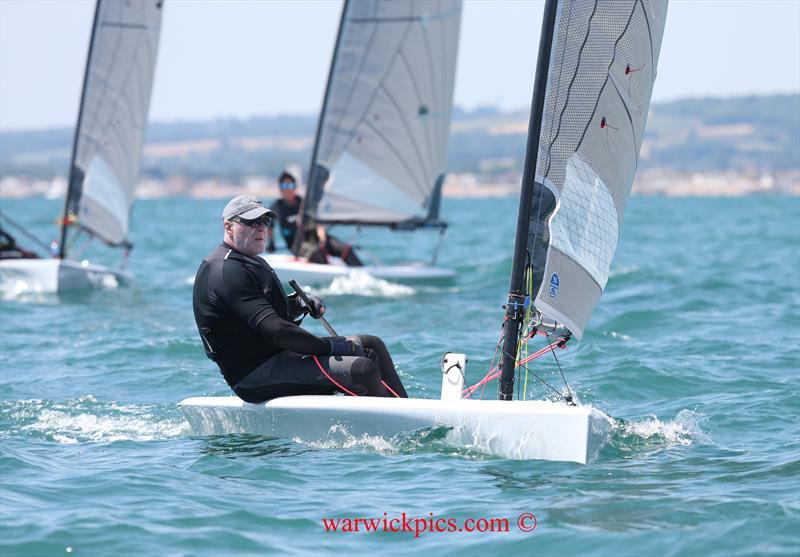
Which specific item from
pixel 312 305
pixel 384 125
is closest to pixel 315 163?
pixel 384 125

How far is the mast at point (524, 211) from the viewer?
5785 millimetres

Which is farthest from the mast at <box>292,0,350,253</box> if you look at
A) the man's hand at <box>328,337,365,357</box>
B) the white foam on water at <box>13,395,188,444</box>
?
the man's hand at <box>328,337,365,357</box>

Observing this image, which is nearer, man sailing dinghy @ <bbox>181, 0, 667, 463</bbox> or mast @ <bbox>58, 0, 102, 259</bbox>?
man sailing dinghy @ <bbox>181, 0, 667, 463</bbox>

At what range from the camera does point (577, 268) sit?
612 centimetres

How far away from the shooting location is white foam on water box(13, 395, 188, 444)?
6.49 m

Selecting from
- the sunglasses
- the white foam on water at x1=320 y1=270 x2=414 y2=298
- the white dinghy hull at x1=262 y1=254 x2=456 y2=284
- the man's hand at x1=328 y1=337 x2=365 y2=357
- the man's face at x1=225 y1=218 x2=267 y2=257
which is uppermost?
the sunglasses

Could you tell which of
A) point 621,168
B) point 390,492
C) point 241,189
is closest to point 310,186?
point 621,168

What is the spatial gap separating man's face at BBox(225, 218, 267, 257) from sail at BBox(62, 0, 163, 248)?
975cm

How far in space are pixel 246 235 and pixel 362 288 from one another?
8.41 m

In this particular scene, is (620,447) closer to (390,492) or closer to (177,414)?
(390,492)

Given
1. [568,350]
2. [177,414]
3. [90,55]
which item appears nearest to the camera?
[177,414]

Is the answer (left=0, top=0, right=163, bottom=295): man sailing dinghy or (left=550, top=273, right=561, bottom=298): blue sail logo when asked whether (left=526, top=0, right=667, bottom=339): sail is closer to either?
(left=550, top=273, right=561, bottom=298): blue sail logo

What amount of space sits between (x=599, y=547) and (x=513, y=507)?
579 millimetres

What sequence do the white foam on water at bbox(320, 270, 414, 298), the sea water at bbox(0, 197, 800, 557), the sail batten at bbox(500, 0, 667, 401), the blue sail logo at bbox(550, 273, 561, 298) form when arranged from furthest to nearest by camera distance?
the white foam on water at bbox(320, 270, 414, 298) → the blue sail logo at bbox(550, 273, 561, 298) → the sail batten at bbox(500, 0, 667, 401) → the sea water at bbox(0, 197, 800, 557)
